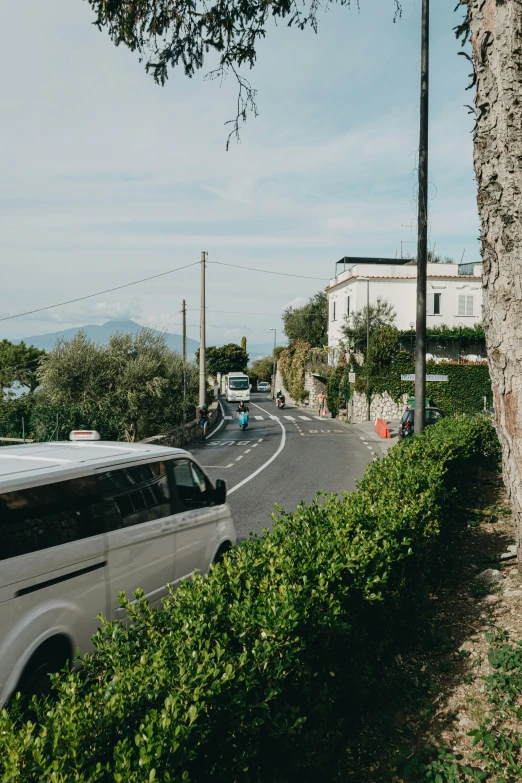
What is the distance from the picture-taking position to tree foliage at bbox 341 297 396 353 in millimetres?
42094

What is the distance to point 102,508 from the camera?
4.77 meters

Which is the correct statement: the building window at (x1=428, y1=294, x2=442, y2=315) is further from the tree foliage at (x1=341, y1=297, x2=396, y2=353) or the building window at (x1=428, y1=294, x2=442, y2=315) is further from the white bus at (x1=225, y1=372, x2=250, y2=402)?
the white bus at (x1=225, y1=372, x2=250, y2=402)

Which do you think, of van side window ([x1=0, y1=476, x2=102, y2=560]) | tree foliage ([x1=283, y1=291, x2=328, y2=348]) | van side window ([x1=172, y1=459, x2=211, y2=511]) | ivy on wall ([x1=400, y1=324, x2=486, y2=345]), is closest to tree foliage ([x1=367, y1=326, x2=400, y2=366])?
ivy on wall ([x1=400, y1=324, x2=486, y2=345])

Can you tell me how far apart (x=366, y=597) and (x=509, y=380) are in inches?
92.7

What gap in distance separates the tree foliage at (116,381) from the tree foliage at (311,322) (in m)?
43.1

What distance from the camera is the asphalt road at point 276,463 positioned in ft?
42.5

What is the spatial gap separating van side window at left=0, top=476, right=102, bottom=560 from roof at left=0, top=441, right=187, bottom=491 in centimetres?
7

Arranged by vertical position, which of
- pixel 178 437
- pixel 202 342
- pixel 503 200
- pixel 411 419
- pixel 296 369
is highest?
pixel 202 342

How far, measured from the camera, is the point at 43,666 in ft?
13.4

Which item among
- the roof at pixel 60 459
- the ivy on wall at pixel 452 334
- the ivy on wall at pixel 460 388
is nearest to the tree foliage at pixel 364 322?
the ivy on wall at pixel 452 334

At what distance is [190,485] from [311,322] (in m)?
64.6

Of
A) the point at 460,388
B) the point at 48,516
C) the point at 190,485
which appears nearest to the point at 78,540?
the point at 48,516

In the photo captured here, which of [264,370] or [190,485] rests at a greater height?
[264,370]

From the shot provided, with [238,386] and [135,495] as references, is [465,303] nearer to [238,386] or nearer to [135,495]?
[238,386]
